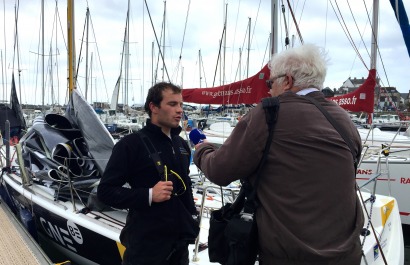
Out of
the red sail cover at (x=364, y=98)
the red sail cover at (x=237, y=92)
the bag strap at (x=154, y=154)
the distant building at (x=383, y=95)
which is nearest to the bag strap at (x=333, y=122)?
the distant building at (x=383, y=95)

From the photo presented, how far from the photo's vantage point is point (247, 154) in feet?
4.56

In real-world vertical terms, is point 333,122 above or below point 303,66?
below

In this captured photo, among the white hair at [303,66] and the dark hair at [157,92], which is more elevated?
the white hair at [303,66]

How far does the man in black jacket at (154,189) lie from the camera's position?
6.30ft

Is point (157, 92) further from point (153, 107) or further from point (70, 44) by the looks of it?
point (70, 44)

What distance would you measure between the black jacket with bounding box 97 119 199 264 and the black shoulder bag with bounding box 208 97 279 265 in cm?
43

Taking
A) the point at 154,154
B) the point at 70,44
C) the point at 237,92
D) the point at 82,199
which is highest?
the point at 70,44

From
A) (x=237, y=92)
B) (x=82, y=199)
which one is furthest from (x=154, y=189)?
(x=237, y=92)

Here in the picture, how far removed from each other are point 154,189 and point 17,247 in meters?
2.57

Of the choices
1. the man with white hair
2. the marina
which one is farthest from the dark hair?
the marina

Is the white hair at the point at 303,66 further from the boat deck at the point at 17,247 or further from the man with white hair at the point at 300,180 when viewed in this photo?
the boat deck at the point at 17,247

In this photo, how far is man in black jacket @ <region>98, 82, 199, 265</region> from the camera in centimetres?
192

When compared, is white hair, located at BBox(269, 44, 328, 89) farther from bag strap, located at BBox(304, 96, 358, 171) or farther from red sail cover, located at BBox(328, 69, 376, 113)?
red sail cover, located at BBox(328, 69, 376, 113)

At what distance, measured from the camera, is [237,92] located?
5.30m
